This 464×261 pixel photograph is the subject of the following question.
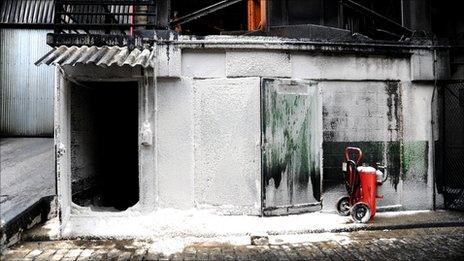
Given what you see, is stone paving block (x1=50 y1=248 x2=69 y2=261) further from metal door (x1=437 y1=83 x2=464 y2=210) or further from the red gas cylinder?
metal door (x1=437 y1=83 x2=464 y2=210)

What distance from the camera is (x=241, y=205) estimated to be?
340 inches

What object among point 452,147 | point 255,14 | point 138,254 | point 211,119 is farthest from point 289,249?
point 255,14

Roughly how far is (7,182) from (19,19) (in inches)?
255

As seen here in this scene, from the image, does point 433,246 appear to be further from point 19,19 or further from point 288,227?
point 19,19

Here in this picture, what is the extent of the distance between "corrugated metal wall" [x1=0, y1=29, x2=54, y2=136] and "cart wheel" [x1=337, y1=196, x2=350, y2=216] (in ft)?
31.4

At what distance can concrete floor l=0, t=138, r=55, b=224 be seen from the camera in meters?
8.16

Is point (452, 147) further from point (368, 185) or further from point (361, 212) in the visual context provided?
point (361, 212)

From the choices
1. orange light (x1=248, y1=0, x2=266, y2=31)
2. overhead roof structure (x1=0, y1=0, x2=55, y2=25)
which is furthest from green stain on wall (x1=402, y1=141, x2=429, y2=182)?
overhead roof structure (x1=0, y1=0, x2=55, y2=25)

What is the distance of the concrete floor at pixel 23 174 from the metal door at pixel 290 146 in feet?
16.8

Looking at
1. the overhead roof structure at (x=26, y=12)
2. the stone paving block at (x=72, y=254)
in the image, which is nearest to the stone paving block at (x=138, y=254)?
the stone paving block at (x=72, y=254)

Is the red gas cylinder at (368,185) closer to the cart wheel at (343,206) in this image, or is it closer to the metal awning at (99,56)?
the cart wheel at (343,206)

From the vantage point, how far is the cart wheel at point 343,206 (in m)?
9.06

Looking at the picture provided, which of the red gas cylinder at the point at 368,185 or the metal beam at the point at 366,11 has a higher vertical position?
the metal beam at the point at 366,11

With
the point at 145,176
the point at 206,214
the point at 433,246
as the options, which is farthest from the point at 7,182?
the point at 433,246
